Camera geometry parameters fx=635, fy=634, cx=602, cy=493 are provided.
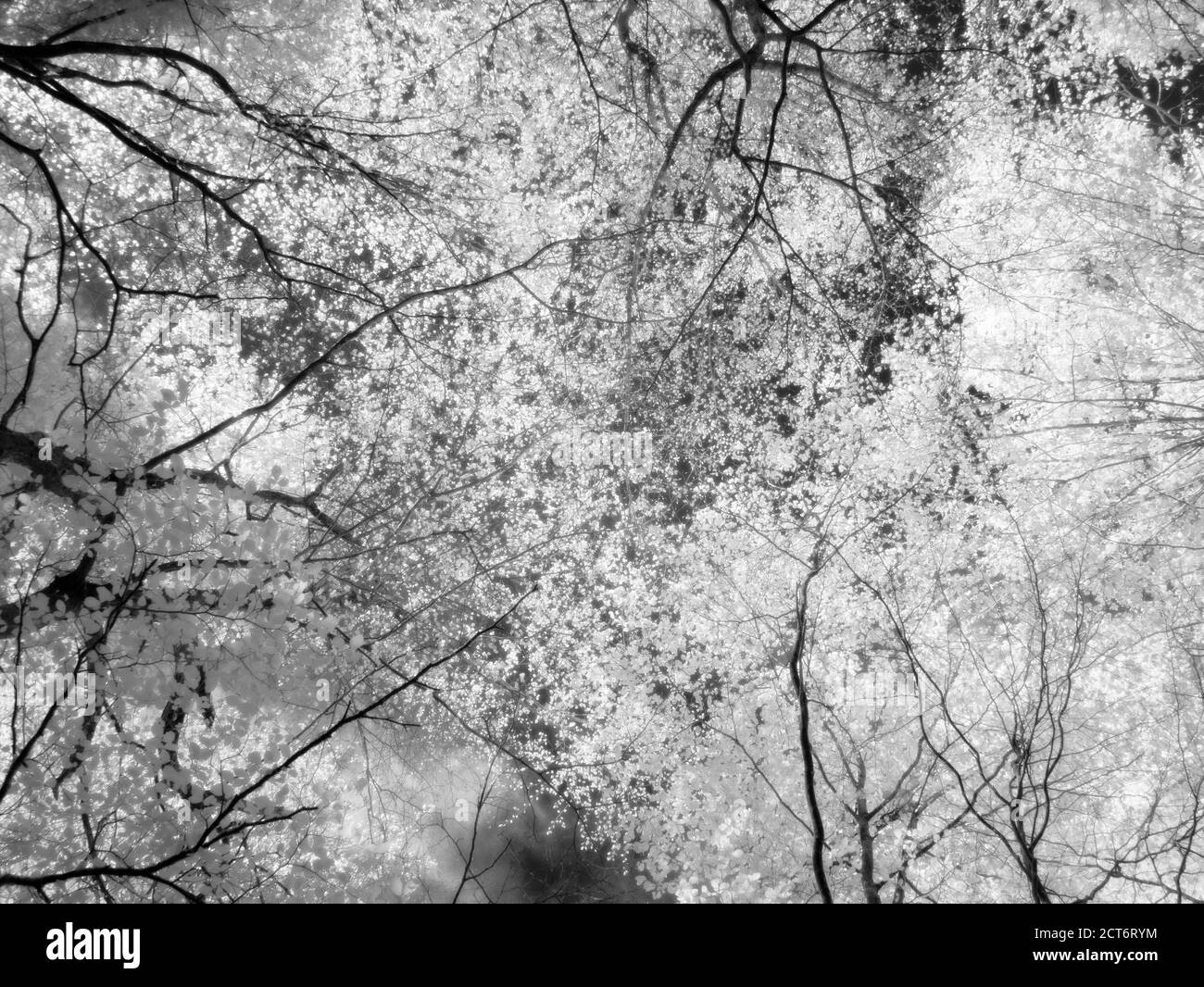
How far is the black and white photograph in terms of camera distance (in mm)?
5961

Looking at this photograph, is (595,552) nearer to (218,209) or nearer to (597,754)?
(597,754)

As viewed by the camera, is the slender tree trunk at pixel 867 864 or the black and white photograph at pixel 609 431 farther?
the black and white photograph at pixel 609 431

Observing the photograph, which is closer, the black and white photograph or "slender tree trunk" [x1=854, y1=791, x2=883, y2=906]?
"slender tree trunk" [x1=854, y1=791, x2=883, y2=906]

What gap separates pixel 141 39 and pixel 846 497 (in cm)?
822

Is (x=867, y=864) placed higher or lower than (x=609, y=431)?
lower

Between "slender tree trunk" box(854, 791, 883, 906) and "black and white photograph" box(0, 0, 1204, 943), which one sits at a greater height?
"black and white photograph" box(0, 0, 1204, 943)

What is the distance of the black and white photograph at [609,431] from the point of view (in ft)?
19.6

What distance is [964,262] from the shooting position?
6.93m

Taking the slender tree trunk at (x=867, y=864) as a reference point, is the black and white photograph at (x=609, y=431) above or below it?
above

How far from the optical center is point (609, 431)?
23.7ft

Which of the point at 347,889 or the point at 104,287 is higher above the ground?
the point at 104,287

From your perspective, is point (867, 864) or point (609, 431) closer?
point (867, 864)
